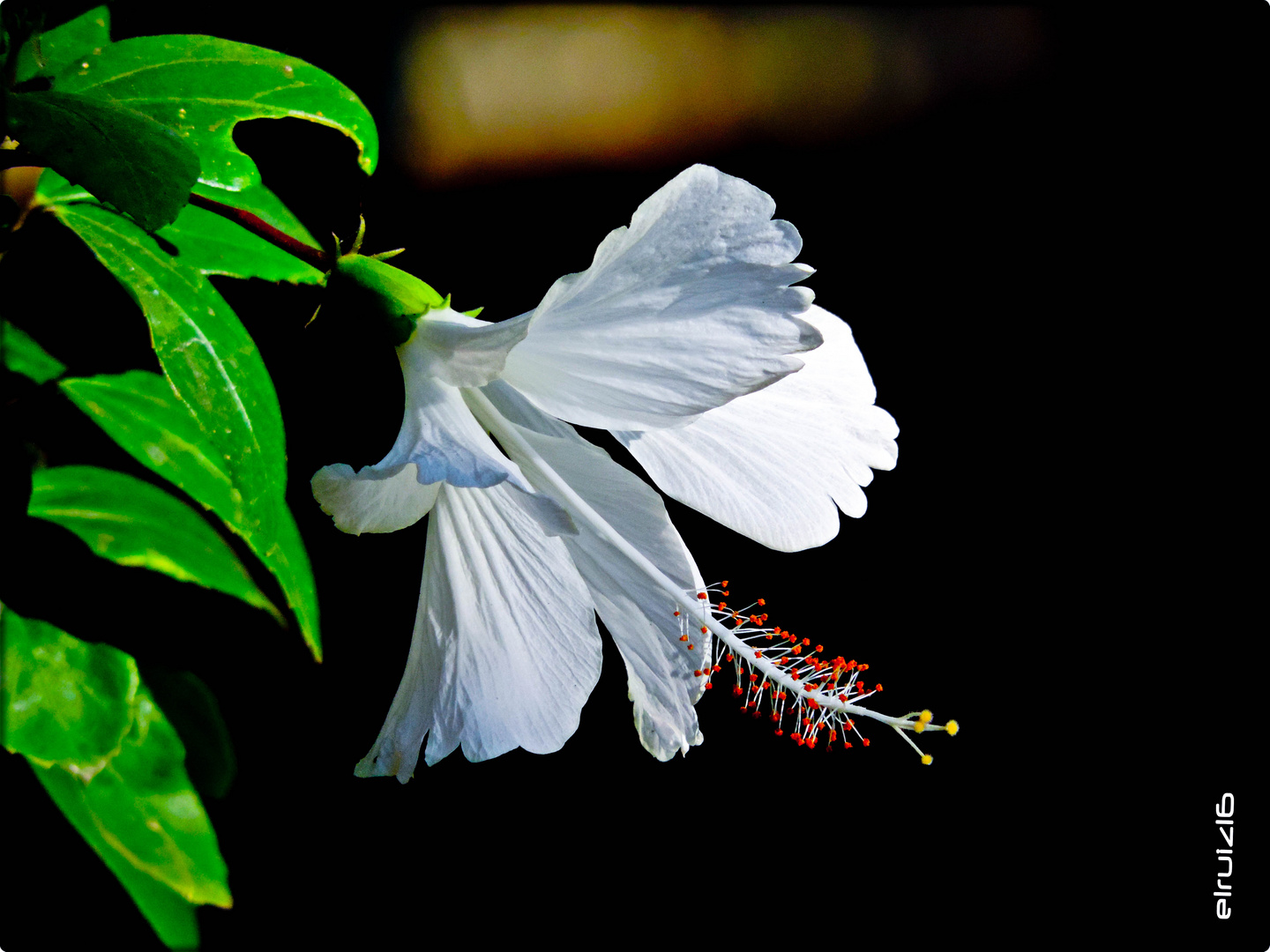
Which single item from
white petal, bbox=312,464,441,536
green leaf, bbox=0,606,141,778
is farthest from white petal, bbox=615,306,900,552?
green leaf, bbox=0,606,141,778

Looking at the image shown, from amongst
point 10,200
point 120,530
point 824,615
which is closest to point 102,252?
point 10,200

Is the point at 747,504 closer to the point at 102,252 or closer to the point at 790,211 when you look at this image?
the point at 102,252

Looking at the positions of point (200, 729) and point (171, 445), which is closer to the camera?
point (171, 445)

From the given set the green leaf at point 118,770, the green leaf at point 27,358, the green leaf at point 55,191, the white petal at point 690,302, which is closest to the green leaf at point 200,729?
the green leaf at point 118,770

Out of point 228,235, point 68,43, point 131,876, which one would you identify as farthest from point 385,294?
point 131,876

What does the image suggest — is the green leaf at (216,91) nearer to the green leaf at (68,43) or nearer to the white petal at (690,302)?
the green leaf at (68,43)

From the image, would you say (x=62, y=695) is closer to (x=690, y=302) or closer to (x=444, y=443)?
(x=444, y=443)
